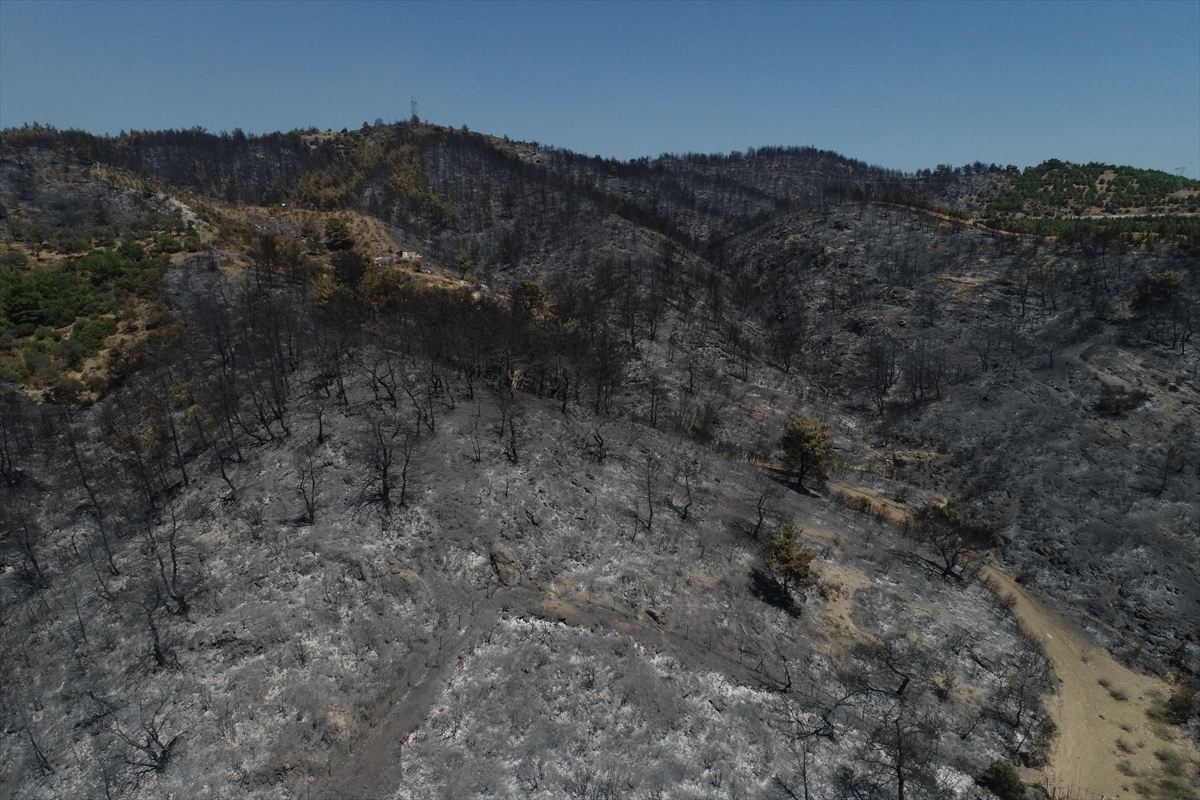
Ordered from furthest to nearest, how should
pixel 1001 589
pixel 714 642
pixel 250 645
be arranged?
pixel 1001 589 < pixel 714 642 < pixel 250 645

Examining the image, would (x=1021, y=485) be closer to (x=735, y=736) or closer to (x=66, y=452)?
(x=735, y=736)

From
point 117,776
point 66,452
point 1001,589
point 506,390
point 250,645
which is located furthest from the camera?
point 506,390

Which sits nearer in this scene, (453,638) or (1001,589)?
(453,638)

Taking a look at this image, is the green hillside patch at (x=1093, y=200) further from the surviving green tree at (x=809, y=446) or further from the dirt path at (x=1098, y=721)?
the dirt path at (x=1098, y=721)

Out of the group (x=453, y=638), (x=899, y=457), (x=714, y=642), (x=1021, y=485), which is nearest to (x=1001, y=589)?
(x=1021, y=485)

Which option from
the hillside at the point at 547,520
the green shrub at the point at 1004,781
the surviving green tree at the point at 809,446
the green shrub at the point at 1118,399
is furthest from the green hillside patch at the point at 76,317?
the green shrub at the point at 1118,399

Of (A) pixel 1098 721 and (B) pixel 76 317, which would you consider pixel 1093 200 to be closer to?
(A) pixel 1098 721
